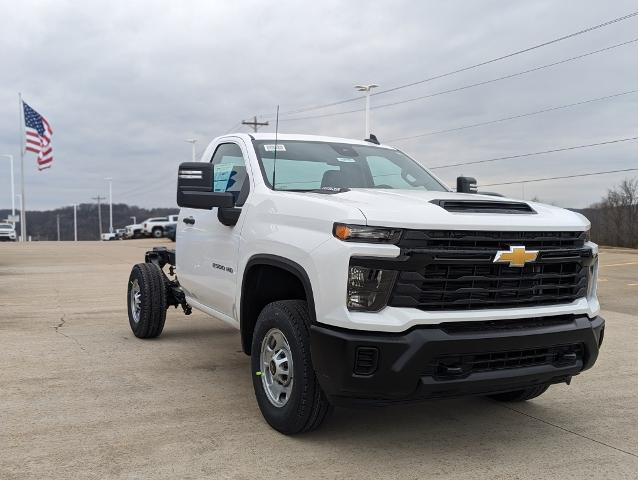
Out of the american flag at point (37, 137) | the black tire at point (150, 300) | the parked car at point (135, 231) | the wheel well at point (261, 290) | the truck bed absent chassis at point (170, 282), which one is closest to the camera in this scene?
the wheel well at point (261, 290)

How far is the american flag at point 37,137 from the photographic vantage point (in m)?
34.4

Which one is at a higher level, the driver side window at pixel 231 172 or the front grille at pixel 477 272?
the driver side window at pixel 231 172

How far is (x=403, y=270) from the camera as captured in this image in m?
3.24

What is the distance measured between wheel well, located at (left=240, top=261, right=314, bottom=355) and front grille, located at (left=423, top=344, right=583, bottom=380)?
1.07m

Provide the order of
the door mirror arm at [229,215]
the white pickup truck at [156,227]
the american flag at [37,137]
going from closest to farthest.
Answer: the door mirror arm at [229,215] < the american flag at [37,137] < the white pickup truck at [156,227]

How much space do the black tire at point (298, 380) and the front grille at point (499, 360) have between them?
722 millimetres

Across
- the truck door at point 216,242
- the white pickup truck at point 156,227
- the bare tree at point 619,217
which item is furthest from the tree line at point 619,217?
Answer: the truck door at point 216,242

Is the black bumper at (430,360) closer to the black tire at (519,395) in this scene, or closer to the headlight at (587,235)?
the headlight at (587,235)

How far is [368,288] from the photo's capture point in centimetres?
328

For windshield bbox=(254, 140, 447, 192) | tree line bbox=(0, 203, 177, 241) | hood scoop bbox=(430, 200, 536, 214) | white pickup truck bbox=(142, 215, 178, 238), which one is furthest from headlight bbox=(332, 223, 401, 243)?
tree line bbox=(0, 203, 177, 241)

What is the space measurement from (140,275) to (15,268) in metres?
12.3

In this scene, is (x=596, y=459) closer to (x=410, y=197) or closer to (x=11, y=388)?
(x=410, y=197)

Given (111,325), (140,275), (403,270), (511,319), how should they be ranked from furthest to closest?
(111,325)
(140,275)
(511,319)
(403,270)

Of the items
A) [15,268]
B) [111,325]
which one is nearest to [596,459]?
[111,325]
